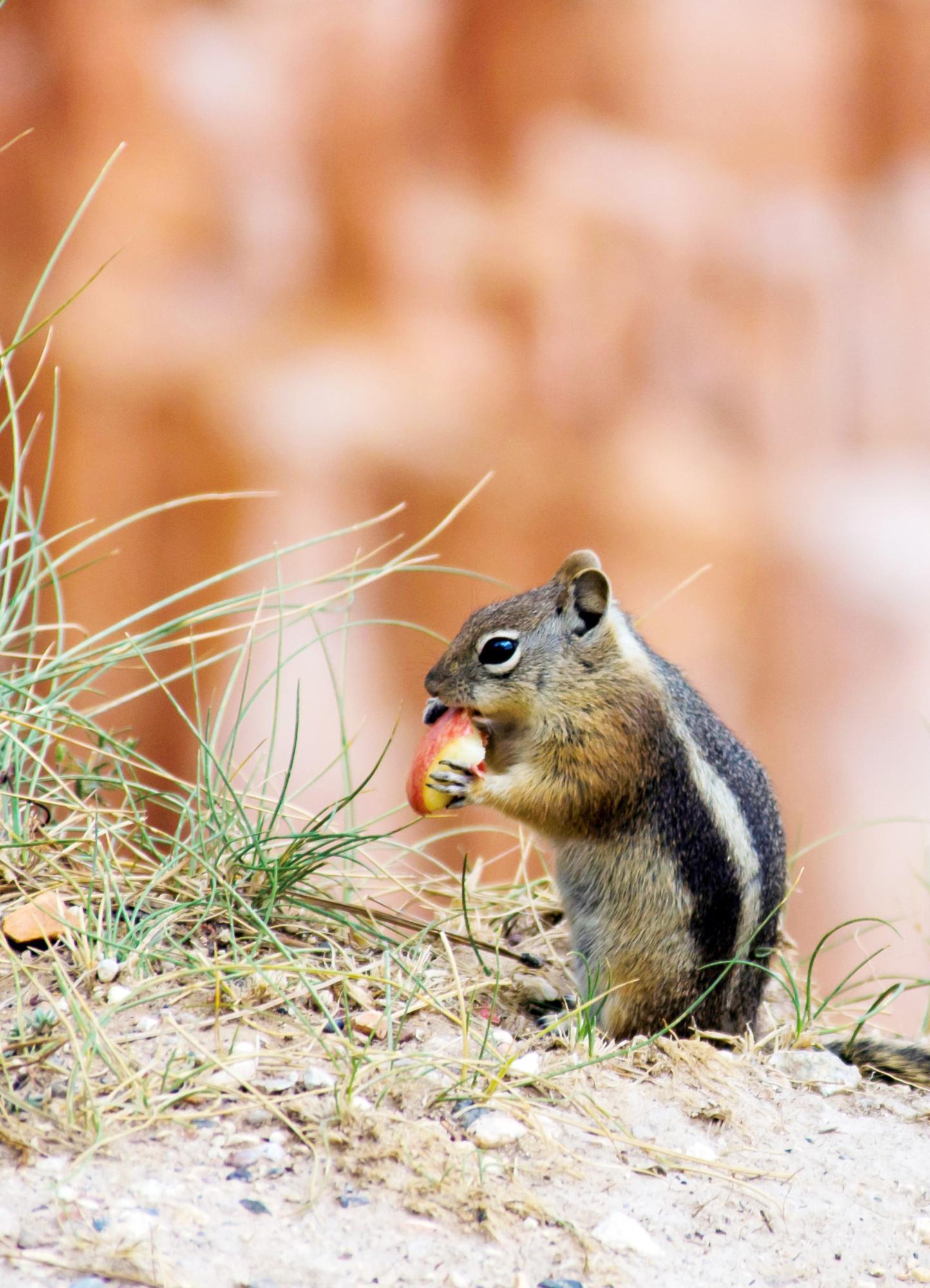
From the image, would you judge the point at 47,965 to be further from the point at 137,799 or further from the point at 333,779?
the point at 333,779

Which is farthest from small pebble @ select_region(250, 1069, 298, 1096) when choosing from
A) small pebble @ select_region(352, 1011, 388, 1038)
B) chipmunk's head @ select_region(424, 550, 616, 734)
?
chipmunk's head @ select_region(424, 550, 616, 734)

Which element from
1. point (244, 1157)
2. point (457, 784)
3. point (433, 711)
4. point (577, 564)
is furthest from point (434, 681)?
point (244, 1157)

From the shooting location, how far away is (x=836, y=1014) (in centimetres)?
262

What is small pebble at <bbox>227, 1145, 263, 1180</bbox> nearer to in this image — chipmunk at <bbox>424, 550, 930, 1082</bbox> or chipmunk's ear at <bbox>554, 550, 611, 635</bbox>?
chipmunk at <bbox>424, 550, 930, 1082</bbox>

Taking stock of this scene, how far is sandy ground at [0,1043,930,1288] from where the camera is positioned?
1.20 meters

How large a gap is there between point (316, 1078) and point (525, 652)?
1034 mm

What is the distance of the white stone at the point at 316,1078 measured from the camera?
1.51m

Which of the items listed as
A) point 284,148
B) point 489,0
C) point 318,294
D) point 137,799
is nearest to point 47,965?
point 137,799

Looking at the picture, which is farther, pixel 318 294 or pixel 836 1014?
pixel 318 294

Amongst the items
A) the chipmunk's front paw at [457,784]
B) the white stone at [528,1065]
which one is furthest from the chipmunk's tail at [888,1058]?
the chipmunk's front paw at [457,784]

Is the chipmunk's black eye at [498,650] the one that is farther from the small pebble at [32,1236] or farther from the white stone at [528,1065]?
the small pebble at [32,1236]

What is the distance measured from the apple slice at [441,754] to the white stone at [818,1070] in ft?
2.32

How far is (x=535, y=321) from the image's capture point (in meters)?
3.97

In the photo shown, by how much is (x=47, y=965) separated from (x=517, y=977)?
0.83 m
